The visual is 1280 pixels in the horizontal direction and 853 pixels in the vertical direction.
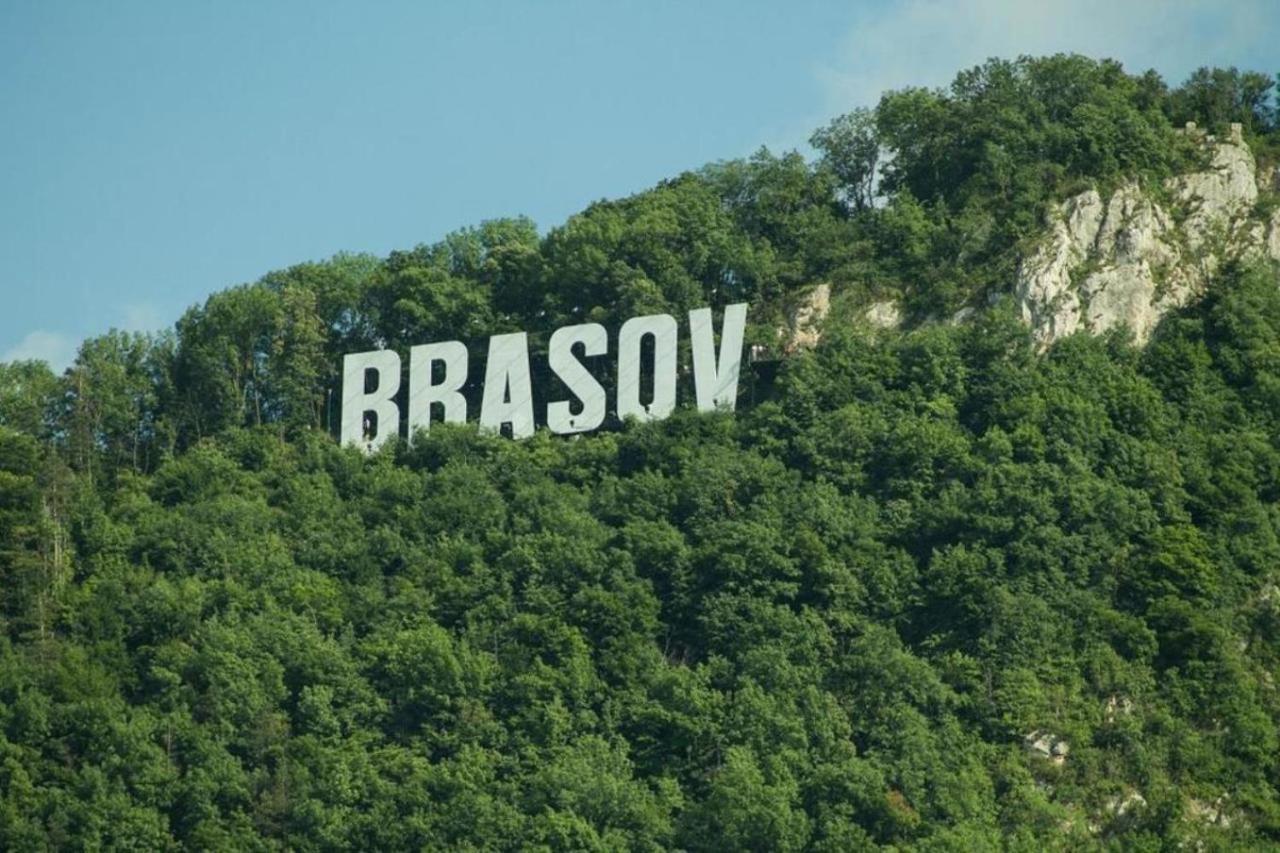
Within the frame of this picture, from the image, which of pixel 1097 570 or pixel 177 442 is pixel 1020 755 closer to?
Answer: pixel 1097 570

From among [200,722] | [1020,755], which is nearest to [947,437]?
[1020,755]

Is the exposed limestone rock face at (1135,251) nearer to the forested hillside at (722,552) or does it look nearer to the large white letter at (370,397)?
the forested hillside at (722,552)

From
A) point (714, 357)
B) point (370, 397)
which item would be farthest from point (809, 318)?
point (370, 397)

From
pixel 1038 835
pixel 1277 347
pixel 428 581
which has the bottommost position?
pixel 1038 835

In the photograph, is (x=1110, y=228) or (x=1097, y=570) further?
(x=1110, y=228)

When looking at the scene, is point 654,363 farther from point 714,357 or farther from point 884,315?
point 884,315

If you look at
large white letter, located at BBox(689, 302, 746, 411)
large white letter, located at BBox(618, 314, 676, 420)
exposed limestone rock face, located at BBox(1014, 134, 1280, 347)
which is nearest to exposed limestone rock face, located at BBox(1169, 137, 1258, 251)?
exposed limestone rock face, located at BBox(1014, 134, 1280, 347)

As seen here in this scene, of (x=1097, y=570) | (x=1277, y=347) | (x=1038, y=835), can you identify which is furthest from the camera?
(x=1277, y=347)
